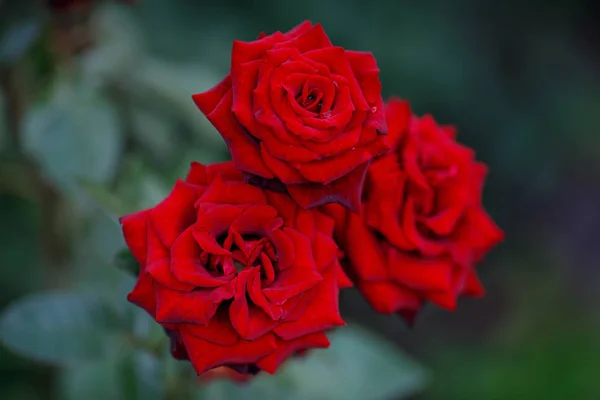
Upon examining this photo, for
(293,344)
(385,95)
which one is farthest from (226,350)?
(385,95)

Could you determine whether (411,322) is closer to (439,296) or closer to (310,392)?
(439,296)

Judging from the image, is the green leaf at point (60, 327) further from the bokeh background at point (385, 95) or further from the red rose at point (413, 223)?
the red rose at point (413, 223)

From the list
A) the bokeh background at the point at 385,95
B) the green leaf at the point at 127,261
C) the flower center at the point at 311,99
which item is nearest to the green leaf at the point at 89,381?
the bokeh background at the point at 385,95

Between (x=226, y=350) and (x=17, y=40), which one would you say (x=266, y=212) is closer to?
(x=226, y=350)

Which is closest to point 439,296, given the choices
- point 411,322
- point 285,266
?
point 411,322

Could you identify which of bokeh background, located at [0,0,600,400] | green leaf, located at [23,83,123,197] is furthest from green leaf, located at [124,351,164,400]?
green leaf, located at [23,83,123,197]
